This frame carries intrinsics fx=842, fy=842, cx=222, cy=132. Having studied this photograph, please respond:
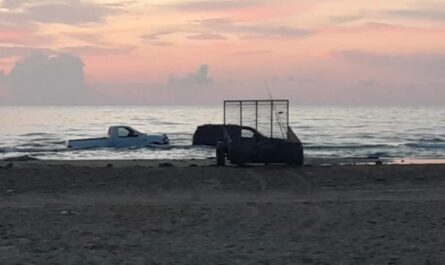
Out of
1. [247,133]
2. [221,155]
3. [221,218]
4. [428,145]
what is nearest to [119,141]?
[247,133]

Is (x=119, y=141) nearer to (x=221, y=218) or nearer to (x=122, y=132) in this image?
(x=122, y=132)

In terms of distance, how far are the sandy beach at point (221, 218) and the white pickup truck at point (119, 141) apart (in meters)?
20.2

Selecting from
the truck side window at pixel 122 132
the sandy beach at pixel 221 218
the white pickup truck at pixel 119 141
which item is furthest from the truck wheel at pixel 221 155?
the truck side window at pixel 122 132

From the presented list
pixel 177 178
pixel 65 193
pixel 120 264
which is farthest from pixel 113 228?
pixel 177 178

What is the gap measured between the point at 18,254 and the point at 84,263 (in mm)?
989

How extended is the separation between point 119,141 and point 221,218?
30385mm

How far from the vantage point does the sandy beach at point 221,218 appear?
10008 mm

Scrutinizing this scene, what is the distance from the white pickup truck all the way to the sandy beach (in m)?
20.2

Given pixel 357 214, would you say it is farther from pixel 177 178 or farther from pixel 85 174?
pixel 85 174

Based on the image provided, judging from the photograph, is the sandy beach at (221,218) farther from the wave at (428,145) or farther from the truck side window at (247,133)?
the wave at (428,145)

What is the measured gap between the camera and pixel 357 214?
44.7 feet

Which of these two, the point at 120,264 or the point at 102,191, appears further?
the point at 102,191

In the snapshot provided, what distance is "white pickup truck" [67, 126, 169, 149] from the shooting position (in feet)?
140

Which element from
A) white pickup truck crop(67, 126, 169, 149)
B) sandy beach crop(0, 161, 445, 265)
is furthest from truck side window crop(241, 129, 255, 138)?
white pickup truck crop(67, 126, 169, 149)
